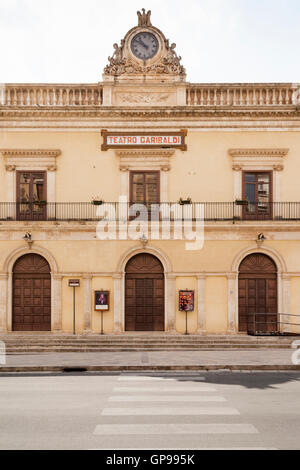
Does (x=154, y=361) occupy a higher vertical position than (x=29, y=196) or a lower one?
lower

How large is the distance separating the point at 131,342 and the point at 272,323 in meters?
5.96

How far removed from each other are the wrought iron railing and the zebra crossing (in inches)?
415

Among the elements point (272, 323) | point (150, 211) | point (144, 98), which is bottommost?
point (272, 323)

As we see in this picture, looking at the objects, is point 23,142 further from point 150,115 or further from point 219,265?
point 219,265

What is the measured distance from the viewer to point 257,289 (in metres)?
Answer: 23.9

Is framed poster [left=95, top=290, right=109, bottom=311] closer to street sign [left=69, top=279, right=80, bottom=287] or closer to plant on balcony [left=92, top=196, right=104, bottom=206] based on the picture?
street sign [left=69, top=279, right=80, bottom=287]

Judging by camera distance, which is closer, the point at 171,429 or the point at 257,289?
the point at 171,429

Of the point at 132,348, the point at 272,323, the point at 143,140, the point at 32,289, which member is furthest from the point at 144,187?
the point at 272,323

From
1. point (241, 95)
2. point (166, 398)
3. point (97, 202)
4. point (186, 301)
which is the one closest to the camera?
point (166, 398)

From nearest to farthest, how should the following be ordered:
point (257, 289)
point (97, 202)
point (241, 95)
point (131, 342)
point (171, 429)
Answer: point (171, 429), point (131, 342), point (97, 202), point (257, 289), point (241, 95)

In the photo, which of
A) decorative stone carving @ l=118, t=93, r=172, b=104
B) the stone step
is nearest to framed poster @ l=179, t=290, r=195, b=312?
the stone step

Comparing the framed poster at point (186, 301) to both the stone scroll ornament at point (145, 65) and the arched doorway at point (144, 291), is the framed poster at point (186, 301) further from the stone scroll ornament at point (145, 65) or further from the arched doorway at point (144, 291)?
the stone scroll ornament at point (145, 65)

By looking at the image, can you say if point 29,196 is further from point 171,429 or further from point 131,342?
point 171,429
